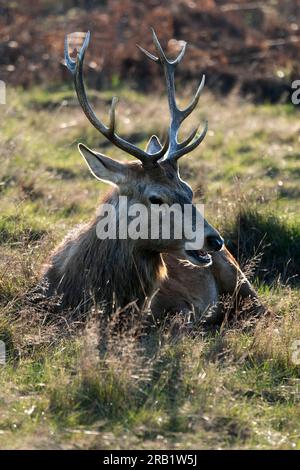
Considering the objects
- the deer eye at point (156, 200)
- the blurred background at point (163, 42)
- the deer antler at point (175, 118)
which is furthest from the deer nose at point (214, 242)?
the blurred background at point (163, 42)

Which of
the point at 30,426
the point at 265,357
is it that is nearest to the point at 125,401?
the point at 30,426

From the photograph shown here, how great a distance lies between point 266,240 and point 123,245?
2.27 m

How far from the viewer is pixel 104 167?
6930mm

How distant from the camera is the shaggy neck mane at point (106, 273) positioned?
280 inches

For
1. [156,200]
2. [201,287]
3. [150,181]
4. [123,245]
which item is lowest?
[201,287]

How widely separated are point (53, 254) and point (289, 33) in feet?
36.9

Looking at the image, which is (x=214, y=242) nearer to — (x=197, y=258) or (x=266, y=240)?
(x=197, y=258)

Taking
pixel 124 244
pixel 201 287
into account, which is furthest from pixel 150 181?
pixel 201 287

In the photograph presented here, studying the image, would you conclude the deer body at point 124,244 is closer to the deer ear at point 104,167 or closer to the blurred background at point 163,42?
the deer ear at point 104,167

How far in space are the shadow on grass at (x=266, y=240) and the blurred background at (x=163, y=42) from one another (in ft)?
20.9

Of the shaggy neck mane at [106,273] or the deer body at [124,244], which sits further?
the shaggy neck mane at [106,273]

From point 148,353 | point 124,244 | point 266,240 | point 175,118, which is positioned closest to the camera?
point 148,353

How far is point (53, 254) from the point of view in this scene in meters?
7.55

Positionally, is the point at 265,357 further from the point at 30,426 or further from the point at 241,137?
the point at 241,137
